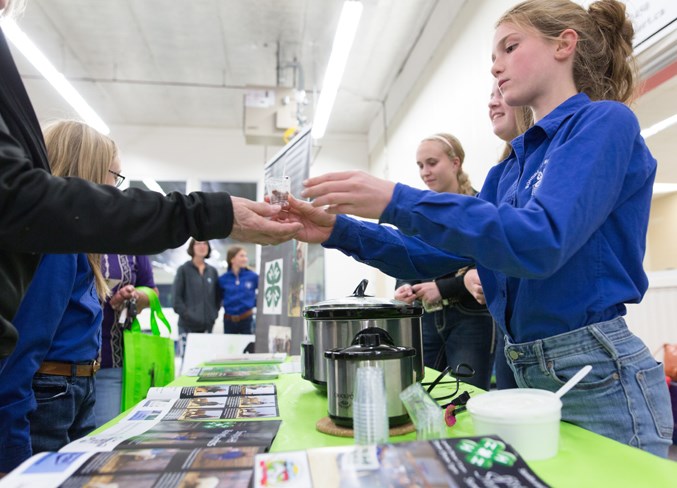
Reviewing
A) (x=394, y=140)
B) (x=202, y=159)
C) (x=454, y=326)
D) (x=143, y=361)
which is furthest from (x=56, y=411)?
(x=202, y=159)

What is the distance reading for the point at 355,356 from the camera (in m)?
0.82

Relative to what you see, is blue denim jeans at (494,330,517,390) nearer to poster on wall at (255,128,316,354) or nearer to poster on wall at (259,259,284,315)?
poster on wall at (255,128,316,354)

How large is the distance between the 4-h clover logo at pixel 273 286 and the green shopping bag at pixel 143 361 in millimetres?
947

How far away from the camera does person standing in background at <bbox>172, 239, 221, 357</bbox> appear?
540cm

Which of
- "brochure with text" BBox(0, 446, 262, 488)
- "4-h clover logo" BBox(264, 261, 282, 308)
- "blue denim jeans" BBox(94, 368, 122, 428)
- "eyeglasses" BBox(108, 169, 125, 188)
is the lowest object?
"blue denim jeans" BBox(94, 368, 122, 428)

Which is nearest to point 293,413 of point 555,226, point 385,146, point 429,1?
point 555,226

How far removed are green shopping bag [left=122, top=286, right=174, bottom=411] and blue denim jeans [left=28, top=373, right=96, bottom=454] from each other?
51 centimetres

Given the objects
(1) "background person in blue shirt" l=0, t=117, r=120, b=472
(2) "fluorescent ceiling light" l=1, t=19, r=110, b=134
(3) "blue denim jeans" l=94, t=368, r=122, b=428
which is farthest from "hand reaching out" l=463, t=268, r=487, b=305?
(2) "fluorescent ceiling light" l=1, t=19, r=110, b=134

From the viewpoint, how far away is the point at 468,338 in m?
1.92

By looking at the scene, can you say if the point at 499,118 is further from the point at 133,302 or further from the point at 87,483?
the point at 133,302

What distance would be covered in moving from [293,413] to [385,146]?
6.49m

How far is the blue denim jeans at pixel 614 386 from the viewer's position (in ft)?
2.69

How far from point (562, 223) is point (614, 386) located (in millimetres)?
307


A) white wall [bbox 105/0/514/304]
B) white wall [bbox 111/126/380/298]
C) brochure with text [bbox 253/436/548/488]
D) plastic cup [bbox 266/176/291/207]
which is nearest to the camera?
brochure with text [bbox 253/436/548/488]
